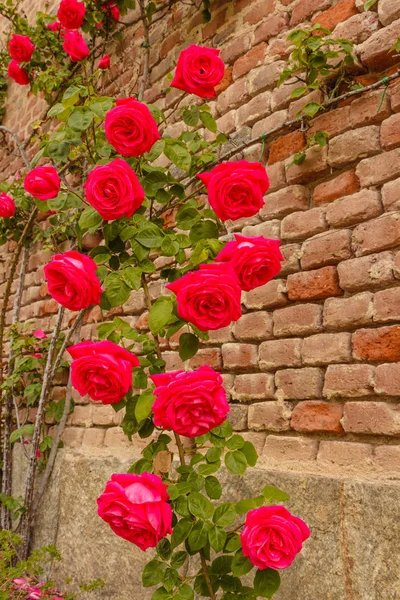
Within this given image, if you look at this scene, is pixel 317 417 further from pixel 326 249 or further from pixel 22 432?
pixel 22 432

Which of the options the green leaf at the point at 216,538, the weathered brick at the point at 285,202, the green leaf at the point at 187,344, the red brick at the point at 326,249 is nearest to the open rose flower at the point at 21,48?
the weathered brick at the point at 285,202

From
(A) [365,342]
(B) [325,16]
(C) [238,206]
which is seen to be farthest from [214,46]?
(A) [365,342]

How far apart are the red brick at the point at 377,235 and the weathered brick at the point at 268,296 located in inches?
11.4

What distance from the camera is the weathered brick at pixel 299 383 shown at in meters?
1.72

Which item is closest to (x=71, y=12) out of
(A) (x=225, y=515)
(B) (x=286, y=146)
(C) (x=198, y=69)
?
(C) (x=198, y=69)

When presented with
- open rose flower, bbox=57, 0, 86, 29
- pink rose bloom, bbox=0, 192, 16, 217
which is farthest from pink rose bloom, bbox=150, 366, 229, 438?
open rose flower, bbox=57, 0, 86, 29

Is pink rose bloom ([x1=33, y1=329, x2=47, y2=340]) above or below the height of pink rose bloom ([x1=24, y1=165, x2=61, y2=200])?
below

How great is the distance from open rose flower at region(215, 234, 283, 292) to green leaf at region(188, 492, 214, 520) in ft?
1.81

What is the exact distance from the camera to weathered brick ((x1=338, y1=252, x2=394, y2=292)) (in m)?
1.60

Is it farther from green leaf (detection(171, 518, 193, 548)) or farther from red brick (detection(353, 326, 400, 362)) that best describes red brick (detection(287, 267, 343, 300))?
green leaf (detection(171, 518, 193, 548))

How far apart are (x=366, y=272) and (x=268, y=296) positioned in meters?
0.37

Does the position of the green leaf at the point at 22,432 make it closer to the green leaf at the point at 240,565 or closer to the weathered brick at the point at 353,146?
the green leaf at the point at 240,565

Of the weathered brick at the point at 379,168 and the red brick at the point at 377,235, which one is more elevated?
the weathered brick at the point at 379,168

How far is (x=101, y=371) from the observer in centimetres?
141
